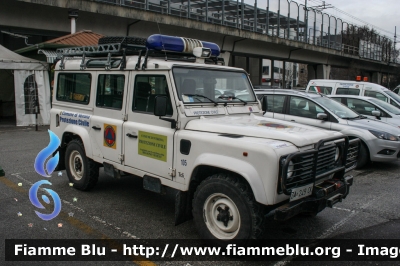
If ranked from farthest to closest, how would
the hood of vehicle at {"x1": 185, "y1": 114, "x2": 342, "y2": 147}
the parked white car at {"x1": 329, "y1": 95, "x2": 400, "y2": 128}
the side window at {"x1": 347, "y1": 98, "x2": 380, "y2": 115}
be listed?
the side window at {"x1": 347, "y1": 98, "x2": 380, "y2": 115} < the parked white car at {"x1": 329, "y1": 95, "x2": 400, "y2": 128} < the hood of vehicle at {"x1": 185, "y1": 114, "x2": 342, "y2": 147}

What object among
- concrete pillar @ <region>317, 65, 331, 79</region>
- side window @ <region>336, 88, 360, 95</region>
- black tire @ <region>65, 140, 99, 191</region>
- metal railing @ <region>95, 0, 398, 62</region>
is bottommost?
black tire @ <region>65, 140, 99, 191</region>

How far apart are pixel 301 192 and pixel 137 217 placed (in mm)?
2412

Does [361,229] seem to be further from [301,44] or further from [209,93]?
[301,44]

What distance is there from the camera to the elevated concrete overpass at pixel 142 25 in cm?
1652

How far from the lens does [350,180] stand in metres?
4.58

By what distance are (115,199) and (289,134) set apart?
126 inches

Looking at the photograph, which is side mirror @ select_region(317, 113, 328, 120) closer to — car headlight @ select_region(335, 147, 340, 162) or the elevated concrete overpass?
car headlight @ select_region(335, 147, 340, 162)

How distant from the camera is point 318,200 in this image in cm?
396

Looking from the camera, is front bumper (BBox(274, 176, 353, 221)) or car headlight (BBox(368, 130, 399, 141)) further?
car headlight (BBox(368, 130, 399, 141))

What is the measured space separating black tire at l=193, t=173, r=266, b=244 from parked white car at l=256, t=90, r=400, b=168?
4546mm

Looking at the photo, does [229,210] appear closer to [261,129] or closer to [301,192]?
[301,192]

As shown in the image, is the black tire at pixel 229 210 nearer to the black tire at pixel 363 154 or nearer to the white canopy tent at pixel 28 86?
the black tire at pixel 363 154

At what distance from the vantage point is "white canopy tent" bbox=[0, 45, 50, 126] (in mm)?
14148

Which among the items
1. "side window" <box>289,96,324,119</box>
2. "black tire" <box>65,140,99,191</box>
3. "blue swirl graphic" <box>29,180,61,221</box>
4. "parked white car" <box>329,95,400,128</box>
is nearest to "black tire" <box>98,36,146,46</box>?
"black tire" <box>65,140,99,191</box>
